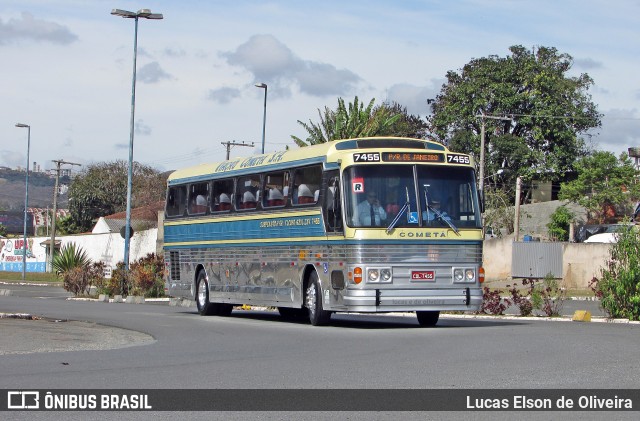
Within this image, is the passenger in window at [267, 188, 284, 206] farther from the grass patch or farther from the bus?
the grass patch

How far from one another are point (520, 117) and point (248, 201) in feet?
170

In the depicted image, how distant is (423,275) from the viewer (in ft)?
68.5

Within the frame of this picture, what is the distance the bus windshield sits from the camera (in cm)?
2081

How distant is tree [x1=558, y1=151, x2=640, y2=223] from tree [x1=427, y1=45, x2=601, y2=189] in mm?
4071

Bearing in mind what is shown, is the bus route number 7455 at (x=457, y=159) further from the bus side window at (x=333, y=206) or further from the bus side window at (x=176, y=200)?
the bus side window at (x=176, y=200)

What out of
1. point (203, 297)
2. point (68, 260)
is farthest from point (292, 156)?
point (68, 260)

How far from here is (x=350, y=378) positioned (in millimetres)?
12391

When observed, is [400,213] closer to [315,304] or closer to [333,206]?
[333,206]

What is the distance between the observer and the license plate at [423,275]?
68.3 ft

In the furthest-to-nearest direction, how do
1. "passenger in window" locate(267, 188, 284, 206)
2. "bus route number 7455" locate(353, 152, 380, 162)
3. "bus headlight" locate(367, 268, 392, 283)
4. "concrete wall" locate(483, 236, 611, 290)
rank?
"concrete wall" locate(483, 236, 611, 290), "passenger in window" locate(267, 188, 284, 206), "bus route number 7455" locate(353, 152, 380, 162), "bus headlight" locate(367, 268, 392, 283)

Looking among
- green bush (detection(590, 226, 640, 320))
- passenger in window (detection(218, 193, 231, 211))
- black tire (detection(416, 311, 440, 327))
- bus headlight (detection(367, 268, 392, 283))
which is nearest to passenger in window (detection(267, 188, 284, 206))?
passenger in window (detection(218, 193, 231, 211))

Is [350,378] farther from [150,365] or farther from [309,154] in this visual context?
[309,154]

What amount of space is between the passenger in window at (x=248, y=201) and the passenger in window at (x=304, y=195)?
7.19 ft

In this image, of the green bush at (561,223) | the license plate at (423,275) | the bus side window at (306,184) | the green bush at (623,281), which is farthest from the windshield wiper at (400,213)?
the green bush at (561,223)
